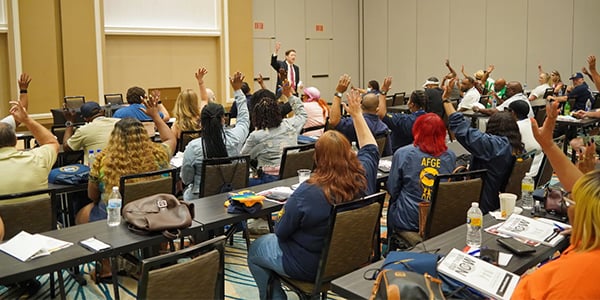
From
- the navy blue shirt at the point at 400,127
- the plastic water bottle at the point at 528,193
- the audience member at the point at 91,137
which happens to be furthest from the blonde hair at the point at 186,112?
the plastic water bottle at the point at 528,193

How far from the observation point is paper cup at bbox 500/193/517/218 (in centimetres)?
344

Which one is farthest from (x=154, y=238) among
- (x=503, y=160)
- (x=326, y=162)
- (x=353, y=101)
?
(x=503, y=160)

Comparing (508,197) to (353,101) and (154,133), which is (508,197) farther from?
(154,133)

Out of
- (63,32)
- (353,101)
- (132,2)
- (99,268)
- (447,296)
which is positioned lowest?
(99,268)

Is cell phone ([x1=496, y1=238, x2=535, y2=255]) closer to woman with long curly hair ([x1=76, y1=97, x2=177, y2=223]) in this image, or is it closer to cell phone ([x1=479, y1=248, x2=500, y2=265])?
cell phone ([x1=479, y1=248, x2=500, y2=265])

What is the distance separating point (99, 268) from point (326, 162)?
2.25 m

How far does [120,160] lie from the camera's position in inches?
163

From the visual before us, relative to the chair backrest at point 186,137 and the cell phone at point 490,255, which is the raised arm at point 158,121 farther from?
the cell phone at point 490,255

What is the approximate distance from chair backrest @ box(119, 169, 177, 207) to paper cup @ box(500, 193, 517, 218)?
2.33 m

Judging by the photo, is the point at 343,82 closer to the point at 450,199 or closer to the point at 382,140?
the point at 382,140

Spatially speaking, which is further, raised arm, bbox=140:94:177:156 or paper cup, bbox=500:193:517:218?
raised arm, bbox=140:94:177:156

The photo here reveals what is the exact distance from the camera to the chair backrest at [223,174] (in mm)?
4508

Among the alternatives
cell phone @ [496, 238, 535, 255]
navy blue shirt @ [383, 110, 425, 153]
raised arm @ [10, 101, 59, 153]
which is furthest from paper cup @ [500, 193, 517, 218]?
raised arm @ [10, 101, 59, 153]

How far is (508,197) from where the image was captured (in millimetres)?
3441
